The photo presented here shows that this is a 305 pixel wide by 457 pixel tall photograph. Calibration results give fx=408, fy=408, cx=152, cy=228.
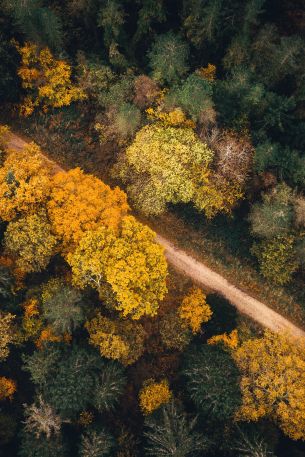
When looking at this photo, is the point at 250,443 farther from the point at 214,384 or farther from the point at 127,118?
the point at 127,118

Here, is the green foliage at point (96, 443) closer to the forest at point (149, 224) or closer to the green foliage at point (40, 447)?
the forest at point (149, 224)

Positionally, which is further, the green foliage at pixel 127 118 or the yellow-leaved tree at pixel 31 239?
the green foliage at pixel 127 118

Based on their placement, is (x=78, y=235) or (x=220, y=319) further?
(x=220, y=319)

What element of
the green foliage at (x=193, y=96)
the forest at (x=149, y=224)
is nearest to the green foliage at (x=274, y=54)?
the forest at (x=149, y=224)

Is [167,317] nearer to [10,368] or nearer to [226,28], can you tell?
[10,368]

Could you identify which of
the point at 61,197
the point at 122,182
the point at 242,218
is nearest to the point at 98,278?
the point at 61,197

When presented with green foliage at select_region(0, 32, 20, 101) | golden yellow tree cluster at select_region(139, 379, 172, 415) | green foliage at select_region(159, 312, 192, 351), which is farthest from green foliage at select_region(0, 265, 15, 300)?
green foliage at select_region(0, 32, 20, 101)

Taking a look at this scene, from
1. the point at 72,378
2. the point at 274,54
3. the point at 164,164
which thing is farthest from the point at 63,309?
the point at 274,54
